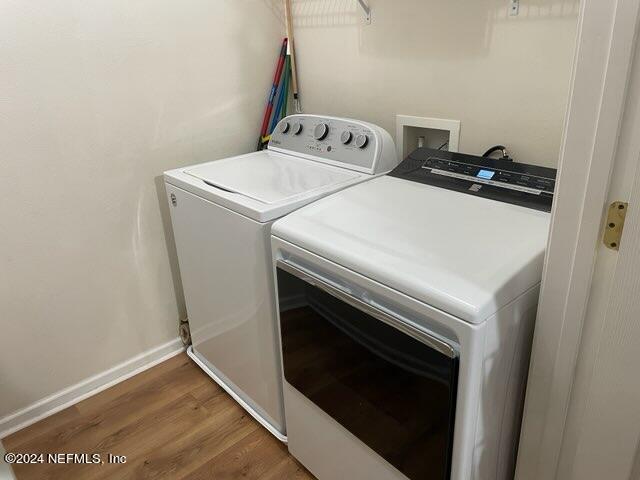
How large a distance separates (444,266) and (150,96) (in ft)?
4.44

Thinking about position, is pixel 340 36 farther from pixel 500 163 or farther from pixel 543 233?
pixel 543 233

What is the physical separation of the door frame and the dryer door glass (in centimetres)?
19

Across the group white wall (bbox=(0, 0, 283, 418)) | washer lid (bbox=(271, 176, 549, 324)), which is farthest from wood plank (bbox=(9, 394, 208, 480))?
washer lid (bbox=(271, 176, 549, 324))

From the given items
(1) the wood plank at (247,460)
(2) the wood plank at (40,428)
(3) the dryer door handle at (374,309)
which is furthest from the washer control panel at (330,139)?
(2) the wood plank at (40,428)

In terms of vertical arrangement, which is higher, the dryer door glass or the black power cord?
the black power cord

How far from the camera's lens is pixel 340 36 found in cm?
187

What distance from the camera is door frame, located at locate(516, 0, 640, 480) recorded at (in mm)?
710

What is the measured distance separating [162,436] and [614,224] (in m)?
1.63

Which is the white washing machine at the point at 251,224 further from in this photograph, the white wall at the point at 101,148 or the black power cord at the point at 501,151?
the black power cord at the point at 501,151

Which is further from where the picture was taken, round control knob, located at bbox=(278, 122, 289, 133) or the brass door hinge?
round control knob, located at bbox=(278, 122, 289, 133)

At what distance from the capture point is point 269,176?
1673mm

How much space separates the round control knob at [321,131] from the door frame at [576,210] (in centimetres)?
109

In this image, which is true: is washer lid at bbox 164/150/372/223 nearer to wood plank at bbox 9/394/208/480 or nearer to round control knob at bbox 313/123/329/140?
round control knob at bbox 313/123/329/140

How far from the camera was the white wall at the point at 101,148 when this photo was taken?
158cm
